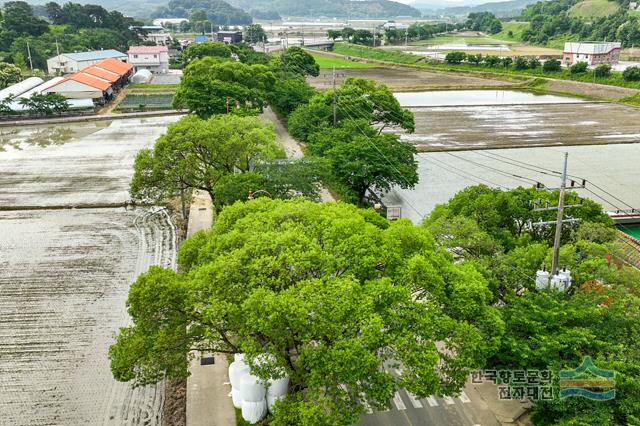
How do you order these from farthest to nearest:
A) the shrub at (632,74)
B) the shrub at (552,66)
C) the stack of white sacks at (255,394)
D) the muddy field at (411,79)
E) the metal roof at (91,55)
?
the shrub at (552,66)
the metal roof at (91,55)
the muddy field at (411,79)
the shrub at (632,74)
the stack of white sacks at (255,394)

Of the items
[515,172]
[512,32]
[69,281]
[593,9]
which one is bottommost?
[69,281]

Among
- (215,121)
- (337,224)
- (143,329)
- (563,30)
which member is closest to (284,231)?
(337,224)

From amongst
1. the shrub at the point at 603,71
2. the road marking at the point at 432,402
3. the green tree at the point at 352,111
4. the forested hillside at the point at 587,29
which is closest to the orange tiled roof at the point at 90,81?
the green tree at the point at 352,111

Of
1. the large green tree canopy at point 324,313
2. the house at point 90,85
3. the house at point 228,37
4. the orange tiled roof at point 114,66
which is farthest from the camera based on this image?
the house at point 228,37

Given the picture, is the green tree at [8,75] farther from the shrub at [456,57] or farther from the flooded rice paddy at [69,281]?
the shrub at [456,57]

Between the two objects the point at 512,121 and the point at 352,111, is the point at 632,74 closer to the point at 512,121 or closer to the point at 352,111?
the point at 512,121

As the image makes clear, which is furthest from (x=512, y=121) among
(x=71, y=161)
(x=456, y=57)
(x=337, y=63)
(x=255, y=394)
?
(x=337, y=63)

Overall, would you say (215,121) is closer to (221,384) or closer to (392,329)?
(221,384)
